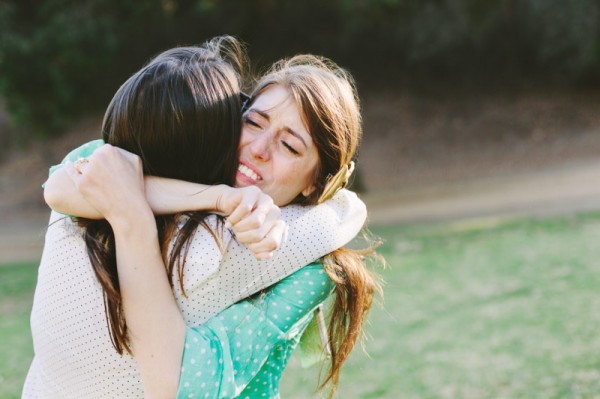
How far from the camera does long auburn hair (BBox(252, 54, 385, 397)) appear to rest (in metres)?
1.93

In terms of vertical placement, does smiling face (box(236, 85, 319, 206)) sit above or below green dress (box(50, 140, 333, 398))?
above

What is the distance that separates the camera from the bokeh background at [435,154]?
→ 5.57 m

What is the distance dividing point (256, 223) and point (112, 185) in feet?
1.21

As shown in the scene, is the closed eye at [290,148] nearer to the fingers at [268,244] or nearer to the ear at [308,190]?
the ear at [308,190]

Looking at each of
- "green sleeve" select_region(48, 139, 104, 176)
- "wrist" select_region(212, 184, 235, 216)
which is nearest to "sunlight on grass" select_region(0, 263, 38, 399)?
"green sleeve" select_region(48, 139, 104, 176)

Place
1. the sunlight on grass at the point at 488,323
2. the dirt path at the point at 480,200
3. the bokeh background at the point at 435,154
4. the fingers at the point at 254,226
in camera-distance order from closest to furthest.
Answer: the fingers at the point at 254,226, the sunlight on grass at the point at 488,323, the bokeh background at the point at 435,154, the dirt path at the point at 480,200

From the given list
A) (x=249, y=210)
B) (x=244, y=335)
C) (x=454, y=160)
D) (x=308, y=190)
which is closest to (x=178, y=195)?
(x=249, y=210)

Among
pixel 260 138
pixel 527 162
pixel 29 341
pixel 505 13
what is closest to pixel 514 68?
pixel 505 13

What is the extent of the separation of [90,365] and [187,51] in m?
0.83

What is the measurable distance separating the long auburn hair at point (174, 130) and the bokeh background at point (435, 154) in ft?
10.6

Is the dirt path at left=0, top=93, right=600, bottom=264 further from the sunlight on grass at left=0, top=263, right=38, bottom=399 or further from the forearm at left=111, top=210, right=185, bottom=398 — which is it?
the forearm at left=111, top=210, right=185, bottom=398

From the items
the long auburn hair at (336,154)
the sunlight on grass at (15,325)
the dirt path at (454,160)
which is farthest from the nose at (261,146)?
the dirt path at (454,160)

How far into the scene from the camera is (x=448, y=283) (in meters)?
7.61

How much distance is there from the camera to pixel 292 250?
5.93 feet
